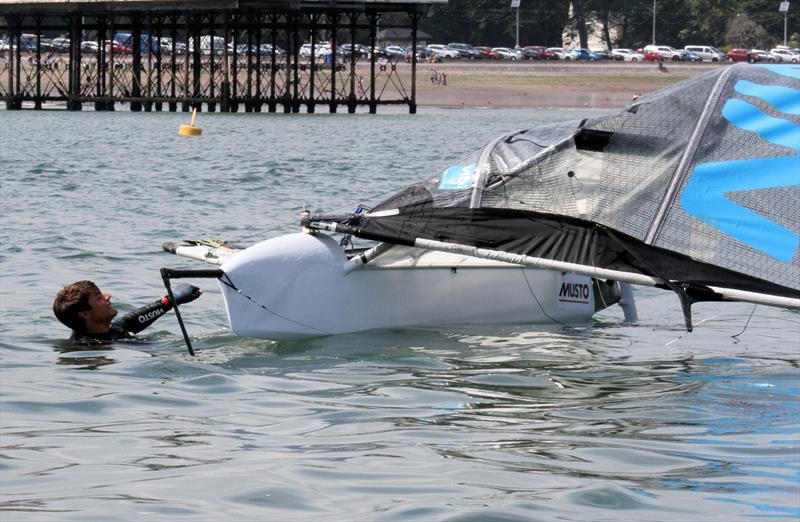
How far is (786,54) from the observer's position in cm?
8525

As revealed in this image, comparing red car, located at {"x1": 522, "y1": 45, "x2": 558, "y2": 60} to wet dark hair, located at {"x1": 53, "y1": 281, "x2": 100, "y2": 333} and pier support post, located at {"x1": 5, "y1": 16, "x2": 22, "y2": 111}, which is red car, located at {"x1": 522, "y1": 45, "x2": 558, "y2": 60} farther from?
wet dark hair, located at {"x1": 53, "y1": 281, "x2": 100, "y2": 333}

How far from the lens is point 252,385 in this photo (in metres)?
9.34

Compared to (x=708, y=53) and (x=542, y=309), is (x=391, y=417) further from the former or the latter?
(x=708, y=53)

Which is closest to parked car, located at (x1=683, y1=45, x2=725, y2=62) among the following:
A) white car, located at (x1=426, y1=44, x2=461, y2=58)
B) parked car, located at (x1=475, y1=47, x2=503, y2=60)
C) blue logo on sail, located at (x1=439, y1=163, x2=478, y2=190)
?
parked car, located at (x1=475, y1=47, x2=503, y2=60)

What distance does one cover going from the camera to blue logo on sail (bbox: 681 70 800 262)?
9.27 metres

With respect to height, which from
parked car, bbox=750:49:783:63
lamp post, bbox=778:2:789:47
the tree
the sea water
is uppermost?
lamp post, bbox=778:2:789:47

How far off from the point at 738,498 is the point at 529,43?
104m

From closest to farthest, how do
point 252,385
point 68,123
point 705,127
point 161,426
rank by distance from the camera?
point 161,426
point 252,385
point 705,127
point 68,123

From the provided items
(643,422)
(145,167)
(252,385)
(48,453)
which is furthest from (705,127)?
(145,167)

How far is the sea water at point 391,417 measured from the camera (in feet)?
21.6

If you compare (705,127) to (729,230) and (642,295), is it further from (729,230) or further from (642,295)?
(642,295)

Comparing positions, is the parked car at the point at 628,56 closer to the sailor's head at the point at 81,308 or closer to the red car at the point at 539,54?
the red car at the point at 539,54

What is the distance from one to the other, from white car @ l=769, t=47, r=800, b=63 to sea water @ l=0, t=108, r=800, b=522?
234 ft

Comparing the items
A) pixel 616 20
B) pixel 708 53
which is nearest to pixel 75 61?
pixel 708 53
